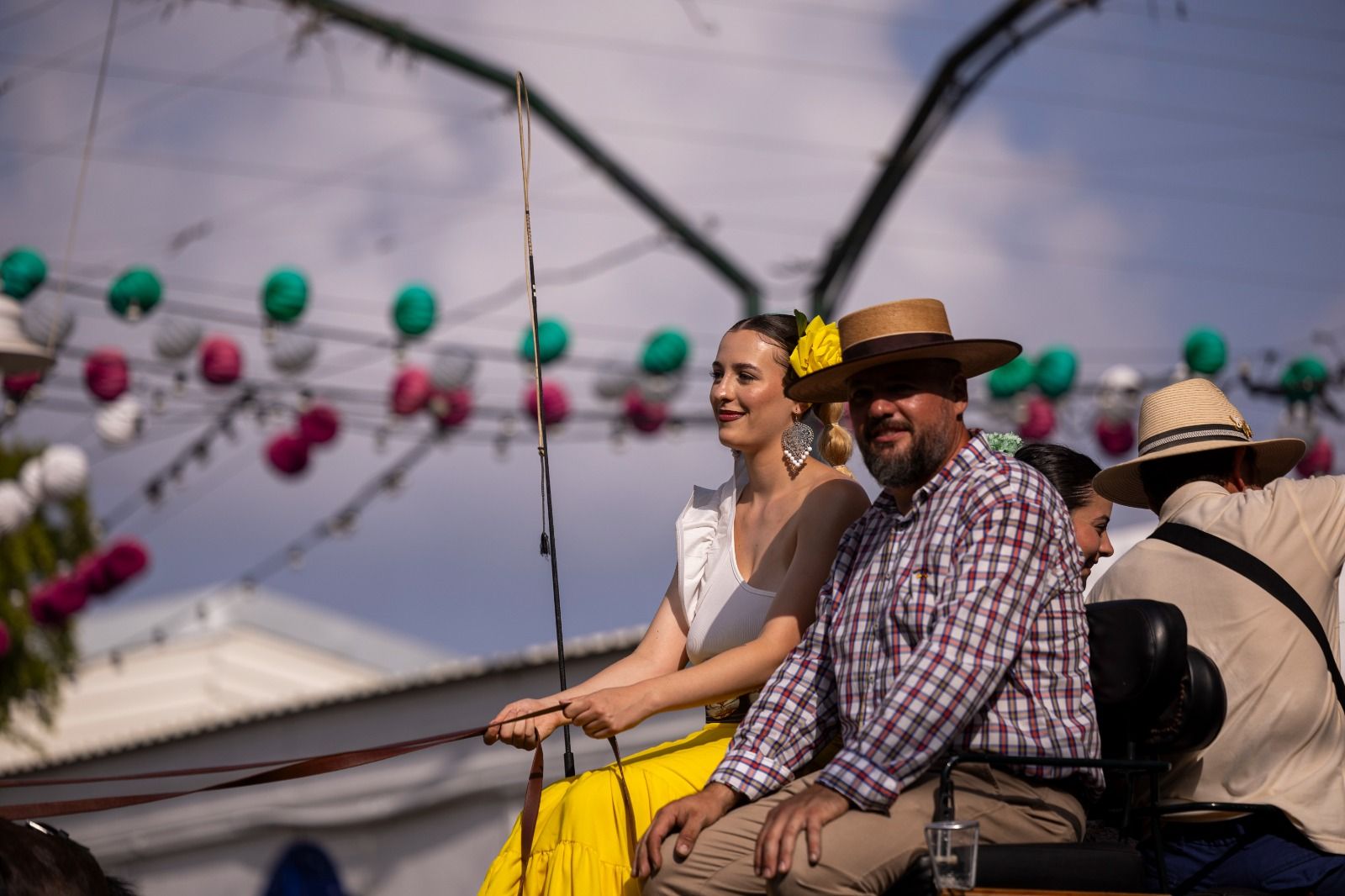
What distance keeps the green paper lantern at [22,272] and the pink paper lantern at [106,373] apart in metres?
1.11

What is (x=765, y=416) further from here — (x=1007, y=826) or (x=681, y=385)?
(x=681, y=385)

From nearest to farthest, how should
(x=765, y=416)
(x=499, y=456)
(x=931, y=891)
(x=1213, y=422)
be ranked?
(x=931, y=891)
(x=1213, y=422)
(x=765, y=416)
(x=499, y=456)

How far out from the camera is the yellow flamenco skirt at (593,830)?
385 cm

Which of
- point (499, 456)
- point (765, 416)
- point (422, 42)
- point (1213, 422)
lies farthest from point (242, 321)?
point (1213, 422)

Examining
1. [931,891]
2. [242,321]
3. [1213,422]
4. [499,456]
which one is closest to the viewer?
[931,891]

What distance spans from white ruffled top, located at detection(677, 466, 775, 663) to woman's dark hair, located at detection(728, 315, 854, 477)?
305 millimetres

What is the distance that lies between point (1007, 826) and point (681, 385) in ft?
28.6

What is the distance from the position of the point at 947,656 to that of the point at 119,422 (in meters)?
10.5

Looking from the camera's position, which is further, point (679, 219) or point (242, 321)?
point (242, 321)

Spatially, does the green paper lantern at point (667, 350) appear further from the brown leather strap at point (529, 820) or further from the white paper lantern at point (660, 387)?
the brown leather strap at point (529, 820)

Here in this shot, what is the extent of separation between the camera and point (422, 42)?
9367mm

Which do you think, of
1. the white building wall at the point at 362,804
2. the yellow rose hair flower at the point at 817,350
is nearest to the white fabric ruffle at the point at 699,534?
the yellow rose hair flower at the point at 817,350

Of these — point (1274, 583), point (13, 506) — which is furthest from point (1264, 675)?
point (13, 506)

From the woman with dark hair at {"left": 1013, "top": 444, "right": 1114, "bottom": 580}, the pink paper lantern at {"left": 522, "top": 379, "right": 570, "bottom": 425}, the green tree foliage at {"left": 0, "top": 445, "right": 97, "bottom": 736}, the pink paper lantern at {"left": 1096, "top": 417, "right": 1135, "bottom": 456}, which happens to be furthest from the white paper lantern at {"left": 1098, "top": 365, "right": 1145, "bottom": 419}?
the green tree foliage at {"left": 0, "top": 445, "right": 97, "bottom": 736}
